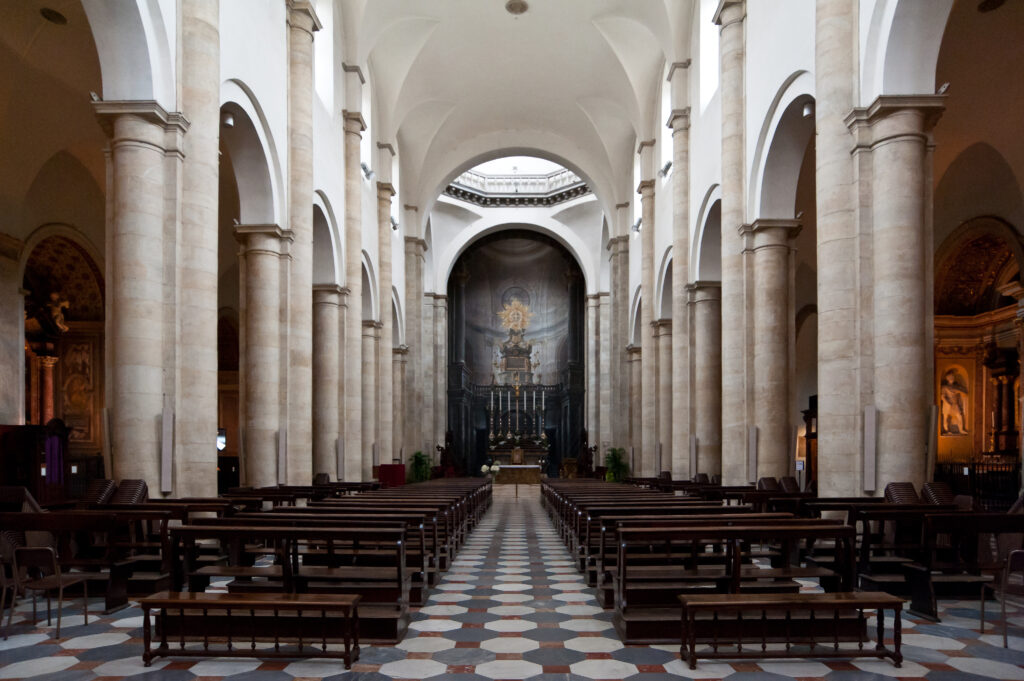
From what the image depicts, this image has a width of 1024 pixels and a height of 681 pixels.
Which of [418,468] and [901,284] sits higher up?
[901,284]

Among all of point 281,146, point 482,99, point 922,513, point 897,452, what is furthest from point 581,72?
point 922,513

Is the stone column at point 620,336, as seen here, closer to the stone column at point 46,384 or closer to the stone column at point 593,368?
the stone column at point 593,368

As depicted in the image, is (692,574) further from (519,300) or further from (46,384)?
(519,300)

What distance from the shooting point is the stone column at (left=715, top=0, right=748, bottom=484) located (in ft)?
49.0

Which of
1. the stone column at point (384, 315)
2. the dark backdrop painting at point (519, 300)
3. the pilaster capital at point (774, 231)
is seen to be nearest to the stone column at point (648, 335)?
the stone column at point (384, 315)

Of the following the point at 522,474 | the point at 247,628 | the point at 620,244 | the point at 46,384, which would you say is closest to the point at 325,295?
the point at 46,384

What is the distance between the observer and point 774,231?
14148 millimetres

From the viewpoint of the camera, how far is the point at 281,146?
14.9 metres

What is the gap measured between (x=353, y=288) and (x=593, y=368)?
63.6 feet

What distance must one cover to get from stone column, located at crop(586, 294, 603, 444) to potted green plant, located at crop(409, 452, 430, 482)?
325 inches

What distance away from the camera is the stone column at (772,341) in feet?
44.8

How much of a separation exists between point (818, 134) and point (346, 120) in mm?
13072

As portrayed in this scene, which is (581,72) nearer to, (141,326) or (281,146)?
(281,146)

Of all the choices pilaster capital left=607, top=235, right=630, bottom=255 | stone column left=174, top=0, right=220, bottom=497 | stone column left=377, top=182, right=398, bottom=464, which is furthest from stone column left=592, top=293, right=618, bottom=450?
stone column left=174, top=0, right=220, bottom=497
